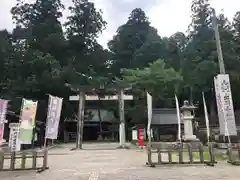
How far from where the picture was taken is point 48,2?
33.3 metres

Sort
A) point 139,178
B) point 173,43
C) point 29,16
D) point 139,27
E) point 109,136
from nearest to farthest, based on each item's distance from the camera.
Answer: point 139,178 < point 29,16 < point 109,136 < point 173,43 < point 139,27

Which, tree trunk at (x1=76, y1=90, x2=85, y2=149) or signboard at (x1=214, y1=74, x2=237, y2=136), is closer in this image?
signboard at (x1=214, y1=74, x2=237, y2=136)

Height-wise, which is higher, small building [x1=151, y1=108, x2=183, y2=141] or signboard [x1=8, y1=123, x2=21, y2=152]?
small building [x1=151, y1=108, x2=183, y2=141]

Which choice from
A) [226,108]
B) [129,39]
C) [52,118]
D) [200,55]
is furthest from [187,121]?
[129,39]

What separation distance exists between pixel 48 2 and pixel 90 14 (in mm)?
5438

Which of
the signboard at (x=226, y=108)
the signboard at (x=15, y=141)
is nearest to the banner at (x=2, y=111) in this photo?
the signboard at (x=15, y=141)

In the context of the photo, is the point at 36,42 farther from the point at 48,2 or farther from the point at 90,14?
the point at 90,14

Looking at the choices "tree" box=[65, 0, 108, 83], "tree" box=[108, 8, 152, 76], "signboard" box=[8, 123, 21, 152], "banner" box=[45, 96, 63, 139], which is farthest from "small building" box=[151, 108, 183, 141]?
"signboard" box=[8, 123, 21, 152]

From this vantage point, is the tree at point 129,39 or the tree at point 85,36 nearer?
the tree at point 85,36

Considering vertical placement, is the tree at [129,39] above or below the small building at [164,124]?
above

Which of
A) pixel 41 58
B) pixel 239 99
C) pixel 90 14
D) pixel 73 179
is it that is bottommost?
pixel 73 179

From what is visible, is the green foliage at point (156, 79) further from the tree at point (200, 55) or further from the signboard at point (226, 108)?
the signboard at point (226, 108)

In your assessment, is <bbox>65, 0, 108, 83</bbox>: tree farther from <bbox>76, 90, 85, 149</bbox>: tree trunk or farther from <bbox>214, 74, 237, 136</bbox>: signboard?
<bbox>214, 74, 237, 136</bbox>: signboard

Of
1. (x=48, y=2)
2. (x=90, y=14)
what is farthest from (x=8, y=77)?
(x=90, y=14)
